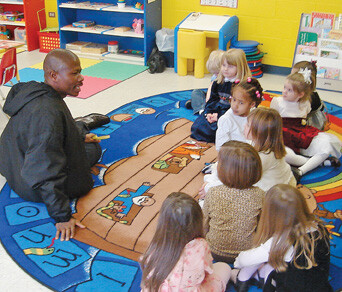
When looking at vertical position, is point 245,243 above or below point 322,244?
below

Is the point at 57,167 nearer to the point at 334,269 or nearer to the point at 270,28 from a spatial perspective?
the point at 334,269

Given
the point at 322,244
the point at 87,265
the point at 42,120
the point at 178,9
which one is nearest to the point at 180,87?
the point at 178,9

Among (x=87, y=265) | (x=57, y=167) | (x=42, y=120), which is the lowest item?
(x=87, y=265)

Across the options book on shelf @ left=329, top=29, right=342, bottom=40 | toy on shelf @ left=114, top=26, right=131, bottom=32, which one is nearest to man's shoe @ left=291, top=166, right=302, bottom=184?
book on shelf @ left=329, top=29, right=342, bottom=40

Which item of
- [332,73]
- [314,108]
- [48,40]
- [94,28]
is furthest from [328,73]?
[48,40]

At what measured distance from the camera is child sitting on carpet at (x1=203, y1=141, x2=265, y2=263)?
214 centimetres

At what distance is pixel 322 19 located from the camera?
505cm

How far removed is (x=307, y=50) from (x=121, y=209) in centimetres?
336

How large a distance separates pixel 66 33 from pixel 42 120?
171 inches

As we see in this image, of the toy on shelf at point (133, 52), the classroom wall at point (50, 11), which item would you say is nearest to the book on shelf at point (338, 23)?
the toy on shelf at point (133, 52)

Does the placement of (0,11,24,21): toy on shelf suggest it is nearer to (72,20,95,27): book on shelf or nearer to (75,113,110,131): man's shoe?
(72,20,95,27): book on shelf

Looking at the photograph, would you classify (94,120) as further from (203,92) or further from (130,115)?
(203,92)

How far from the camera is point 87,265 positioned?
2369 millimetres

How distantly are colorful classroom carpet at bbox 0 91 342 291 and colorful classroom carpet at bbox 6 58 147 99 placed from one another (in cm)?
115
